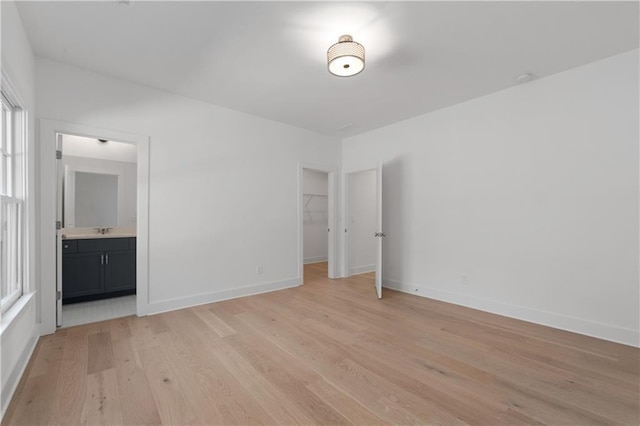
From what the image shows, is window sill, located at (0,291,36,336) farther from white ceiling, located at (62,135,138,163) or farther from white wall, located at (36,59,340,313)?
white ceiling, located at (62,135,138,163)

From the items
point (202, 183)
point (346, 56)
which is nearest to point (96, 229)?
point (202, 183)

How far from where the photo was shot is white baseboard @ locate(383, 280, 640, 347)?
8.35ft

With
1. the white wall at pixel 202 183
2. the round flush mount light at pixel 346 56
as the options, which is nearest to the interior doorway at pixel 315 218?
the white wall at pixel 202 183

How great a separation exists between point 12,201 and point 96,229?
238cm

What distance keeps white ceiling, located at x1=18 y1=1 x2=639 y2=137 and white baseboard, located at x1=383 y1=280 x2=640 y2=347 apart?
97.9 inches

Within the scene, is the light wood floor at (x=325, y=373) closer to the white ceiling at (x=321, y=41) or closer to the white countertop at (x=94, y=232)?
the white countertop at (x=94, y=232)

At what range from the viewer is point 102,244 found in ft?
12.6

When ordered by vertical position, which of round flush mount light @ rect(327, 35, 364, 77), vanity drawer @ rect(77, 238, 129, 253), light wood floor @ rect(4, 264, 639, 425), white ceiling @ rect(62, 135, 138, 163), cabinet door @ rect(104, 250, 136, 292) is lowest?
light wood floor @ rect(4, 264, 639, 425)

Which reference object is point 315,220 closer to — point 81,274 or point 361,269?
point 361,269

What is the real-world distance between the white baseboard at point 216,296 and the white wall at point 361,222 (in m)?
1.46

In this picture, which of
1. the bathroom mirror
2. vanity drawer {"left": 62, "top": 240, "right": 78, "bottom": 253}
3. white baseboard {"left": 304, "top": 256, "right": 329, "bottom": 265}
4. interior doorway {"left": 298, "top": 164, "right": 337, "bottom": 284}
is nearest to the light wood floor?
vanity drawer {"left": 62, "top": 240, "right": 78, "bottom": 253}

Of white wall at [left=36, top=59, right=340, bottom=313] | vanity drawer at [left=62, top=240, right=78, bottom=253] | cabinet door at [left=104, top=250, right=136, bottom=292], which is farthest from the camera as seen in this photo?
cabinet door at [left=104, top=250, right=136, bottom=292]

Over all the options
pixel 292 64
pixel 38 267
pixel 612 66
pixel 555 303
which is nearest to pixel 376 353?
pixel 555 303

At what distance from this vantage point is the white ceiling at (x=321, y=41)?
2041 mm
